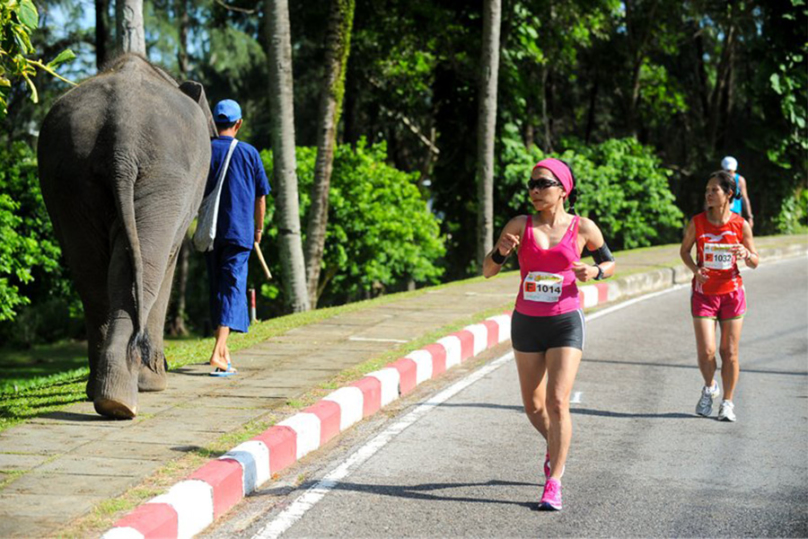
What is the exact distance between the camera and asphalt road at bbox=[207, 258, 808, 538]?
540cm

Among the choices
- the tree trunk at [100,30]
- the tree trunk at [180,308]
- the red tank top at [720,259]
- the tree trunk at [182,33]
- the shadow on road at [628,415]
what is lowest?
the tree trunk at [180,308]

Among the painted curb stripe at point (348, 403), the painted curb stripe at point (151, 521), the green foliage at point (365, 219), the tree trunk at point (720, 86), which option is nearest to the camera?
the painted curb stripe at point (151, 521)

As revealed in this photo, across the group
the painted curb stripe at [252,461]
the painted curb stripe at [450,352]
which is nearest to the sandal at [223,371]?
the painted curb stripe at [450,352]

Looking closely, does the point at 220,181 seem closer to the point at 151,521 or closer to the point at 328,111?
the point at 151,521

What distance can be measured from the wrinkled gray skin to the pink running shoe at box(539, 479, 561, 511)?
8.30 ft

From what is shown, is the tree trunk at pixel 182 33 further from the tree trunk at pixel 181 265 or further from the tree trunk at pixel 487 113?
the tree trunk at pixel 487 113

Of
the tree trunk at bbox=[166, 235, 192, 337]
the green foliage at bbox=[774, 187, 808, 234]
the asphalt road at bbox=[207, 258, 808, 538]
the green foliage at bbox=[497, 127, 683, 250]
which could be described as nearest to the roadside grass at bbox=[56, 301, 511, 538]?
the asphalt road at bbox=[207, 258, 808, 538]

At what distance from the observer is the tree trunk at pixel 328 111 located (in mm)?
16391

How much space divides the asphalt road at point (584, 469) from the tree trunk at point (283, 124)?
5.21 meters

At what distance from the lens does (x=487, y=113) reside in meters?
19.0

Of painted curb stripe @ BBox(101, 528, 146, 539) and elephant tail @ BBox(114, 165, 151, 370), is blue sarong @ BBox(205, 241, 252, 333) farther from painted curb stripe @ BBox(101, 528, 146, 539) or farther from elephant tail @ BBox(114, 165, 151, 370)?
painted curb stripe @ BBox(101, 528, 146, 539)

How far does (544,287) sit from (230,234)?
3228 mm

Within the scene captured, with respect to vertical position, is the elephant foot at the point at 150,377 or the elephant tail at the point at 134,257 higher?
the elephant tail at the point at 134,257

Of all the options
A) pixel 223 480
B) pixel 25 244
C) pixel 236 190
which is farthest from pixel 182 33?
pixel 223 480
